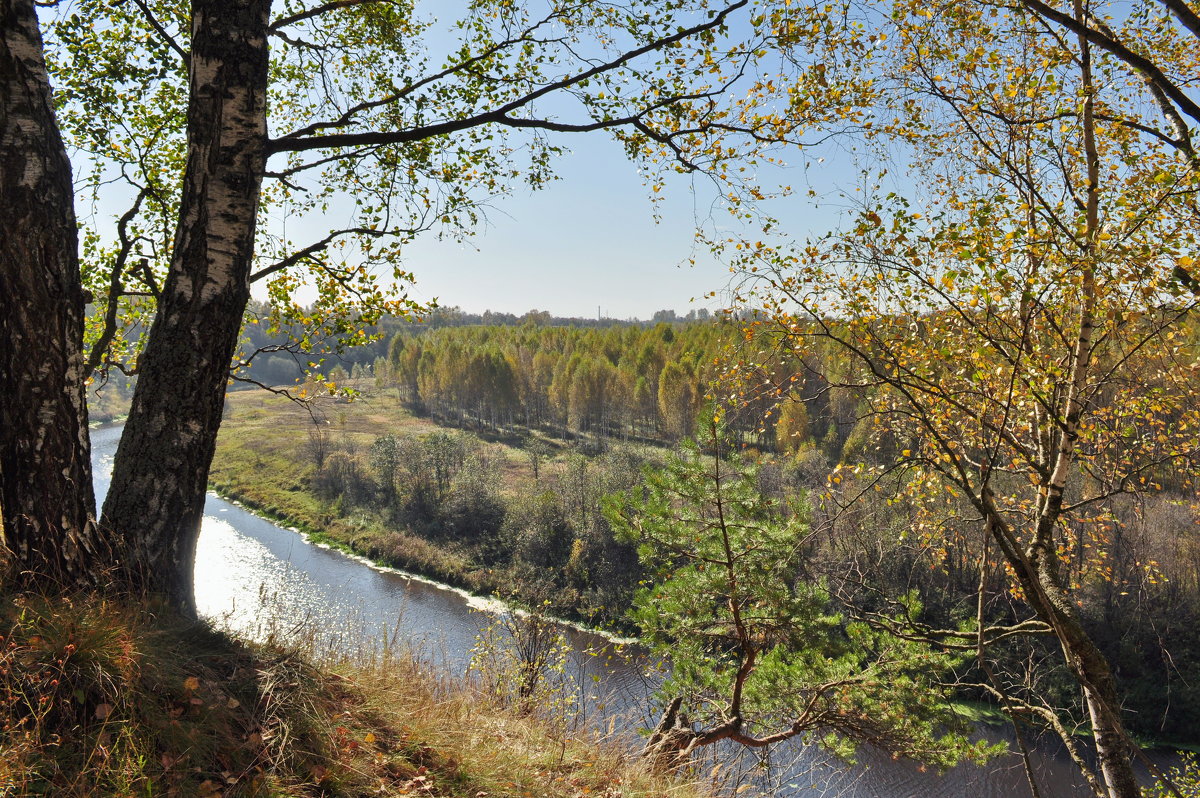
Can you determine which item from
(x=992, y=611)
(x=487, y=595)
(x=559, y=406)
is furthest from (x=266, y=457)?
(x=992, y=611)

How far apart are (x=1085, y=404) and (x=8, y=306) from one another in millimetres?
4948

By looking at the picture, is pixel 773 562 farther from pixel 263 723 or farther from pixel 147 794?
pixel 147 794

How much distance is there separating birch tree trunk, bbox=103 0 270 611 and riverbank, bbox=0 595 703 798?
433mm

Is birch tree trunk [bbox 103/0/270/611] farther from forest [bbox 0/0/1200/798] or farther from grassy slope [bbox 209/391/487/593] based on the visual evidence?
grassy slope [bbox 209/391/487/593]

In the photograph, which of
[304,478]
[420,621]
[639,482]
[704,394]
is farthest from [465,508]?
[704,394]

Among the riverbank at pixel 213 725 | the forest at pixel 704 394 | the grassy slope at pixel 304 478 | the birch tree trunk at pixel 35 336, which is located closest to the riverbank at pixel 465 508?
the grassy slope at pixel 304 478

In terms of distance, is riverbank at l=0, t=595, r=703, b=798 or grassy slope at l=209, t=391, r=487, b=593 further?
grassy slope at l=209, t=391, r=487, b=593

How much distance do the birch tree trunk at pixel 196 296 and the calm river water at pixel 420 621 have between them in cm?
66

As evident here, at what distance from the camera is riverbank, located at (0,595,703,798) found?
1843 mm

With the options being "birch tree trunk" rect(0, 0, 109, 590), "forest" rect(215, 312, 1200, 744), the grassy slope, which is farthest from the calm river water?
"forest" rect(215, 312, 1200, 744)

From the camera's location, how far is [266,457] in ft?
145

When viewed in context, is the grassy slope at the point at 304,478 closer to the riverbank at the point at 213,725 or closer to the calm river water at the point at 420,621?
the calm river water at the point at 420,621

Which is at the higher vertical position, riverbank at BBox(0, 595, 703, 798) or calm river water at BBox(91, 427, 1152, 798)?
riverbank at BBox(0, 595, 703, 798)

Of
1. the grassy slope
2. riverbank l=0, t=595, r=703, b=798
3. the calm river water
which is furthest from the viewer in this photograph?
the grassy slope
